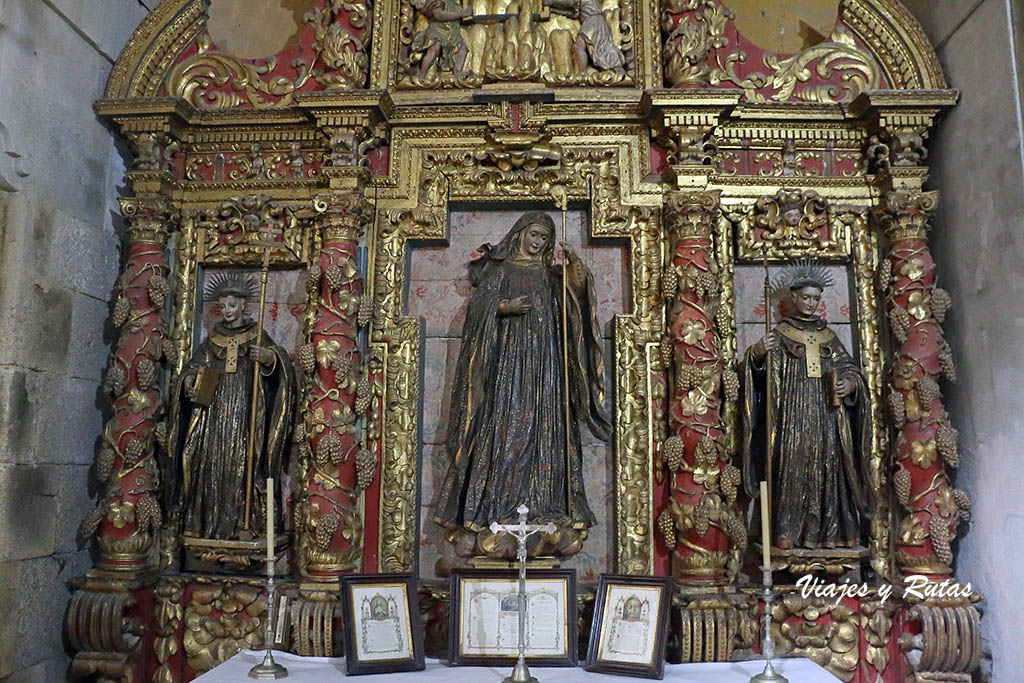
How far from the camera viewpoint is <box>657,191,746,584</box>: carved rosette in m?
4.67

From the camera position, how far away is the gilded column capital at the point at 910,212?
4.89 m

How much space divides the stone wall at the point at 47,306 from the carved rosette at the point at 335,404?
52.3 inches

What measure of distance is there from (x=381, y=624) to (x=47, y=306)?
260 centimetres

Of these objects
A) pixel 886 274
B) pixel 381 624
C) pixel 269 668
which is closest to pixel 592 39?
pixel 886 274

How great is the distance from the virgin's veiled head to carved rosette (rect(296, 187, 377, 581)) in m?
0.84

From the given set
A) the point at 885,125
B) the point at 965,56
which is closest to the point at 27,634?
the point at 885,125

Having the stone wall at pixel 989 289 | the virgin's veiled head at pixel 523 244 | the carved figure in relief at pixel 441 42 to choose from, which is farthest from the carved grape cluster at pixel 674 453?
the carved figure in relief at pixel 441 42

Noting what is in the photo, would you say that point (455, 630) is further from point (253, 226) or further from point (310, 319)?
point (253, 226)

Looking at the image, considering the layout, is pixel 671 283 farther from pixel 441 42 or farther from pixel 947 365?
pixel 441 42

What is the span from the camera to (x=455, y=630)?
13.2 feet

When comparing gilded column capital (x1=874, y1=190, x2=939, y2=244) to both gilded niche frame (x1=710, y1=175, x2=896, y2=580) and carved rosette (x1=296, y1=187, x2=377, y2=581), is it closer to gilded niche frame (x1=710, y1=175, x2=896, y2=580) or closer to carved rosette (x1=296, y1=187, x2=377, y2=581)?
gilded niche frame (x1=710, y1=175, x2=896, y2=580)

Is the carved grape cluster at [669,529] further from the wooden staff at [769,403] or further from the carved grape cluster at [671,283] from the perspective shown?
the carved grape cluster at [671,283]

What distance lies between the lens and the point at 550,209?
544cm

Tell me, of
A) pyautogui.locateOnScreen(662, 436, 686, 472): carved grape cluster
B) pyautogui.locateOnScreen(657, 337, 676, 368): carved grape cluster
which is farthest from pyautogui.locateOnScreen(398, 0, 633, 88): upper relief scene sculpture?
pyautogui.locateOnScreen(662, 436, 686, 472): carved grape cluster
